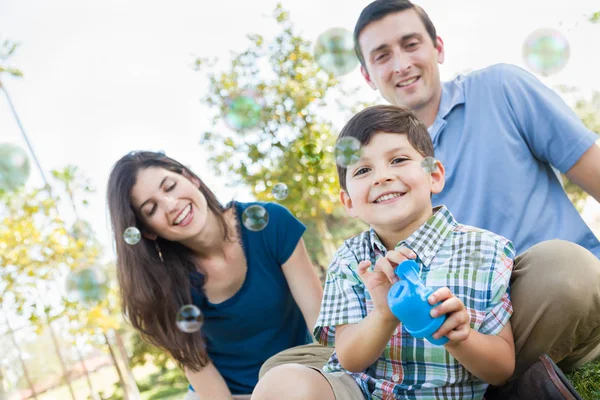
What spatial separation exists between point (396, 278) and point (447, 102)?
52.0 inches

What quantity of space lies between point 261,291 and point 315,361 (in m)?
0.67

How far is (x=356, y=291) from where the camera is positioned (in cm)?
188

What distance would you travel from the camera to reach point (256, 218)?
2822 mm

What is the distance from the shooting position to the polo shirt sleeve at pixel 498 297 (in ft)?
5.58

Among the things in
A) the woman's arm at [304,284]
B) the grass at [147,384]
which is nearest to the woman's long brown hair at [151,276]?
the woman's arm at [304,284]

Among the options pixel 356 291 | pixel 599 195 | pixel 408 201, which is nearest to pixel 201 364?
pixel 356 291

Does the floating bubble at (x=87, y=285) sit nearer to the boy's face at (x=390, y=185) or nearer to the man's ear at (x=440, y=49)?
the boy's face at (x=390, y=185)

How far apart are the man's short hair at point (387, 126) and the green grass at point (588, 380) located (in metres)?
0.96

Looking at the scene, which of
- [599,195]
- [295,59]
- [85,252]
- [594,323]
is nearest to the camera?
[594,323]

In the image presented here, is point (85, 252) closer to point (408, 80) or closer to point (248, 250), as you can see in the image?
point (248, 250)

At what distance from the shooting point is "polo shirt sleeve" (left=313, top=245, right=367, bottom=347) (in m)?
1.83

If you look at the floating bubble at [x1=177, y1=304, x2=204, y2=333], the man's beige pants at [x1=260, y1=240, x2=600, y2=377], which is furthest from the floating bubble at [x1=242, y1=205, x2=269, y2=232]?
the man's beige pants at [x1=260, y1=240, x2=600, y2=377]

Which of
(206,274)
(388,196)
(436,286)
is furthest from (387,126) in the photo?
(206,274)

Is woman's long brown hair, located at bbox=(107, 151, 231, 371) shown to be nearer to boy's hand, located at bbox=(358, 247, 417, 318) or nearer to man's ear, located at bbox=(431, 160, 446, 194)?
man's ear, located at bbox=(431, 160, 446, 194)
